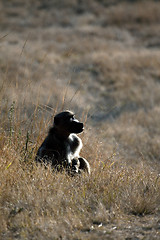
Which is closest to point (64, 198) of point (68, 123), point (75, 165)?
point (75, 165)

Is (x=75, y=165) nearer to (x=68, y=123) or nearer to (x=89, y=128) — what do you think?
(x=68, y=123)

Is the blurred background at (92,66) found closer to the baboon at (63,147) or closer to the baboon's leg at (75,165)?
the baboon at (63,147)

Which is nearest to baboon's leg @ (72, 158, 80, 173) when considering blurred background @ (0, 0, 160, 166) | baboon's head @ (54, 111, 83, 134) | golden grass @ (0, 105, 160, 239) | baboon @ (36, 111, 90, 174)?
baboon @ (36, 111, 90, 174)

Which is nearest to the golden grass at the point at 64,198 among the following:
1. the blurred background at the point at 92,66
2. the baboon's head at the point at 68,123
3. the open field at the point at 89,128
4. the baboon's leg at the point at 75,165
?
the open field at the point at 89,128

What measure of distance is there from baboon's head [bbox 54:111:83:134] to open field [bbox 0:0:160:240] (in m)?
→ 0.47

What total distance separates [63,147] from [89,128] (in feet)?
3.50

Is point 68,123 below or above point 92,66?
A: above

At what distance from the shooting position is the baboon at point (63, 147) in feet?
16.1

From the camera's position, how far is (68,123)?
497 cm

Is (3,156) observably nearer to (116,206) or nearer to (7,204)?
(7,204)

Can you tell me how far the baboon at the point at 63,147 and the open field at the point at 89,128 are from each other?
9.0 inches

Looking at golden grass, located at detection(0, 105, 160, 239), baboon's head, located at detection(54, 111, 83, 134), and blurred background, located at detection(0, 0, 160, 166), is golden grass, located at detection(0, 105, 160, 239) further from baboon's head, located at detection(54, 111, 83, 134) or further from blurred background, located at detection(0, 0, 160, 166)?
blurred background, located at detection(0, 0, 160, 166)

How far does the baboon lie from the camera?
193 inches

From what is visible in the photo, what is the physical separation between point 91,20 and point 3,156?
75.3ft
